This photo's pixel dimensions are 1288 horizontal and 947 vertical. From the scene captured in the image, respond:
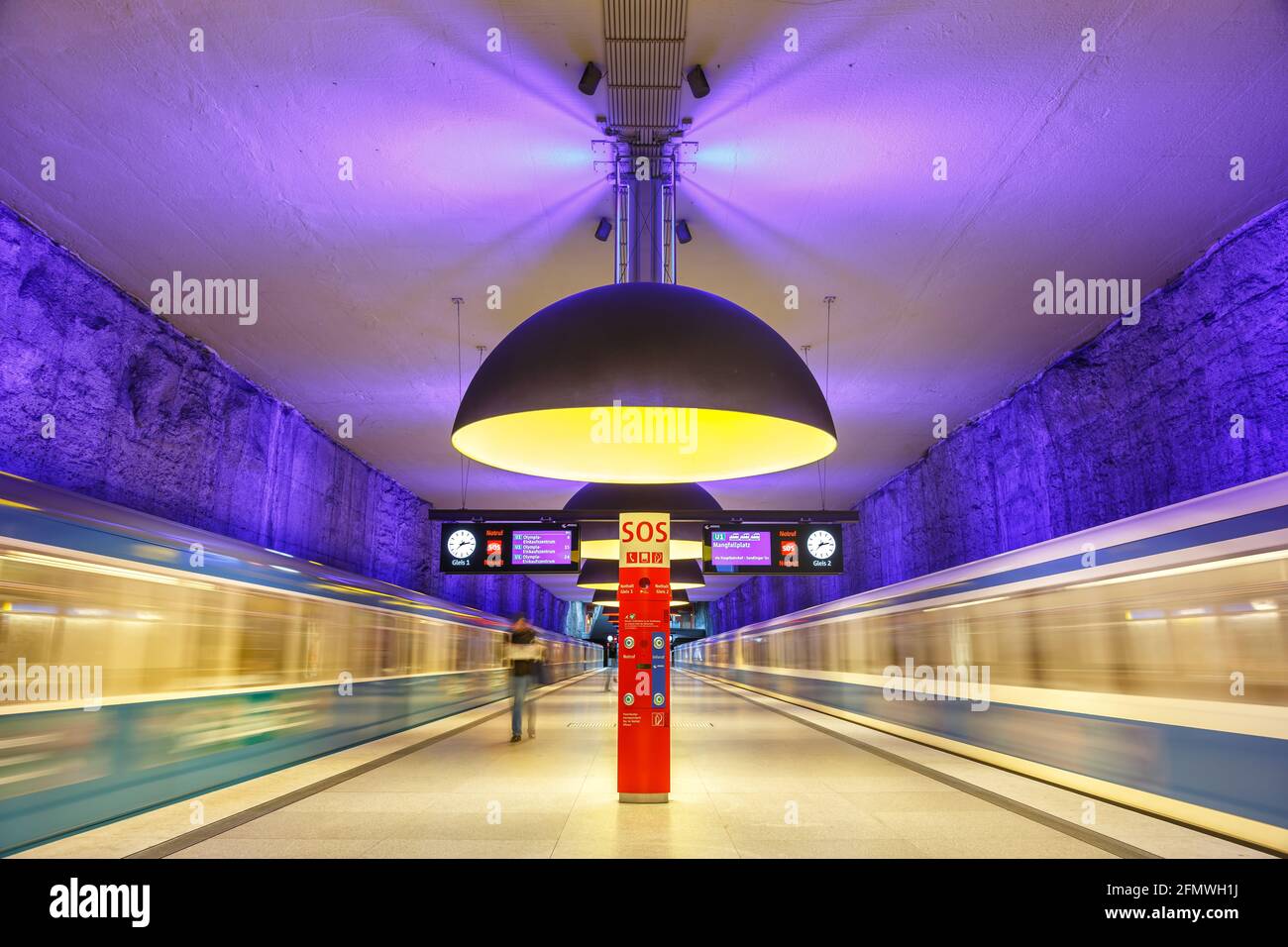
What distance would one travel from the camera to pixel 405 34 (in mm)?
5555

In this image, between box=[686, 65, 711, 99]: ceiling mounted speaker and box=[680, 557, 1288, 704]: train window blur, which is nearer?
box=[680, 557, 1288, 704]: train window blur

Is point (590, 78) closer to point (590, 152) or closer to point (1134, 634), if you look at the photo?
point (590, 152)

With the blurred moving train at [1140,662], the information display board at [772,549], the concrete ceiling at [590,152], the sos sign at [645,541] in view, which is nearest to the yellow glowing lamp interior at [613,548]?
the information display board at [772,549]

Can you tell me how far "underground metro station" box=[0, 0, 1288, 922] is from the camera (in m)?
4.81

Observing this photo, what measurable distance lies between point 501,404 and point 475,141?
3.38 m

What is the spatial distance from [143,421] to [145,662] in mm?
4317

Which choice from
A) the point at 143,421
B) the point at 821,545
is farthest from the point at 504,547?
the point at 143,421

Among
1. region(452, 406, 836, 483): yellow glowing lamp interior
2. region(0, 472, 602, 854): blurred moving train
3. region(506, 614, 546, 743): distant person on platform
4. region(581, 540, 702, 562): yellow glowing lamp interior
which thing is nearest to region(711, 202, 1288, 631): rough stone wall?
region(581, 540, 702, 562): yellow glowing lamp interior

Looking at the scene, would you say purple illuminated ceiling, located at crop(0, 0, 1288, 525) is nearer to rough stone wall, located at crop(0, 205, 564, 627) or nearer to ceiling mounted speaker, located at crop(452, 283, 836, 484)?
rough stone wall, located at crop(0, 205, 564, 627)

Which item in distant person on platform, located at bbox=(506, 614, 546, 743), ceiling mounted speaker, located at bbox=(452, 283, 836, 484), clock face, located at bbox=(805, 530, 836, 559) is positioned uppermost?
ceiling mounted speaker, located at bbox=(452, 283, 836, 484)

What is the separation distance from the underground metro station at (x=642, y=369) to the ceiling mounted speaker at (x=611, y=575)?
6.64m

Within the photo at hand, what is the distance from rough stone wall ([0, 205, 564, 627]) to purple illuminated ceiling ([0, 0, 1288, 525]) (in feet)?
1.33
